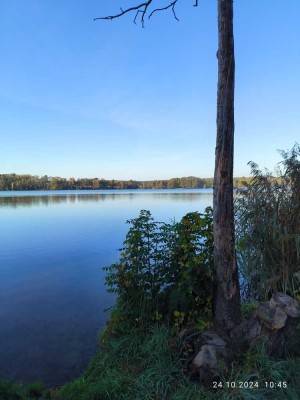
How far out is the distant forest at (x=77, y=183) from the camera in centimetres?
9569

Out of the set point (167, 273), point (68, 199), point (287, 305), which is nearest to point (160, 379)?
point (167, 273)

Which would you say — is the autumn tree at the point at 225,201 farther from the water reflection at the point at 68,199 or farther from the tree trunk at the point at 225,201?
the water reflection at the point at 68,199

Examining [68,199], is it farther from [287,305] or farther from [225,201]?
[287,305]

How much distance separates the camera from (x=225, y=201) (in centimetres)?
326

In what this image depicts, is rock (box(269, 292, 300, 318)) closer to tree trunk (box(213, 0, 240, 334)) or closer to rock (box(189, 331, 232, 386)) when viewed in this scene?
tree trunk (box(213, 0, 240, 334))

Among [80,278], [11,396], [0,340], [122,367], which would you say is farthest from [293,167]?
→ [80,278]

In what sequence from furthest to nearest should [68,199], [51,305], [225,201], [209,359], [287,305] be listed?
[68,199] → [51,305] → [225,201] → [287,305] → [209,359]

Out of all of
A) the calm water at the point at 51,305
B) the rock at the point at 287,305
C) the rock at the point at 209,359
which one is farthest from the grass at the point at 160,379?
the calm water at the point at 51,305

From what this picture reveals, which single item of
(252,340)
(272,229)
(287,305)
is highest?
(272,229)

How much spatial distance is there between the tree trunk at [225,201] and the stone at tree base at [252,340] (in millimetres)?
299

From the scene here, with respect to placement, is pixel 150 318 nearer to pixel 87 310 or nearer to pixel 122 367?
pixel 122 367

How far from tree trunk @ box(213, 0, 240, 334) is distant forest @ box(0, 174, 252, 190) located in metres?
88.3

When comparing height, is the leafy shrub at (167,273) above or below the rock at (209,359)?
above

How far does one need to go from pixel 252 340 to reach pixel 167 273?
4.17 ft
